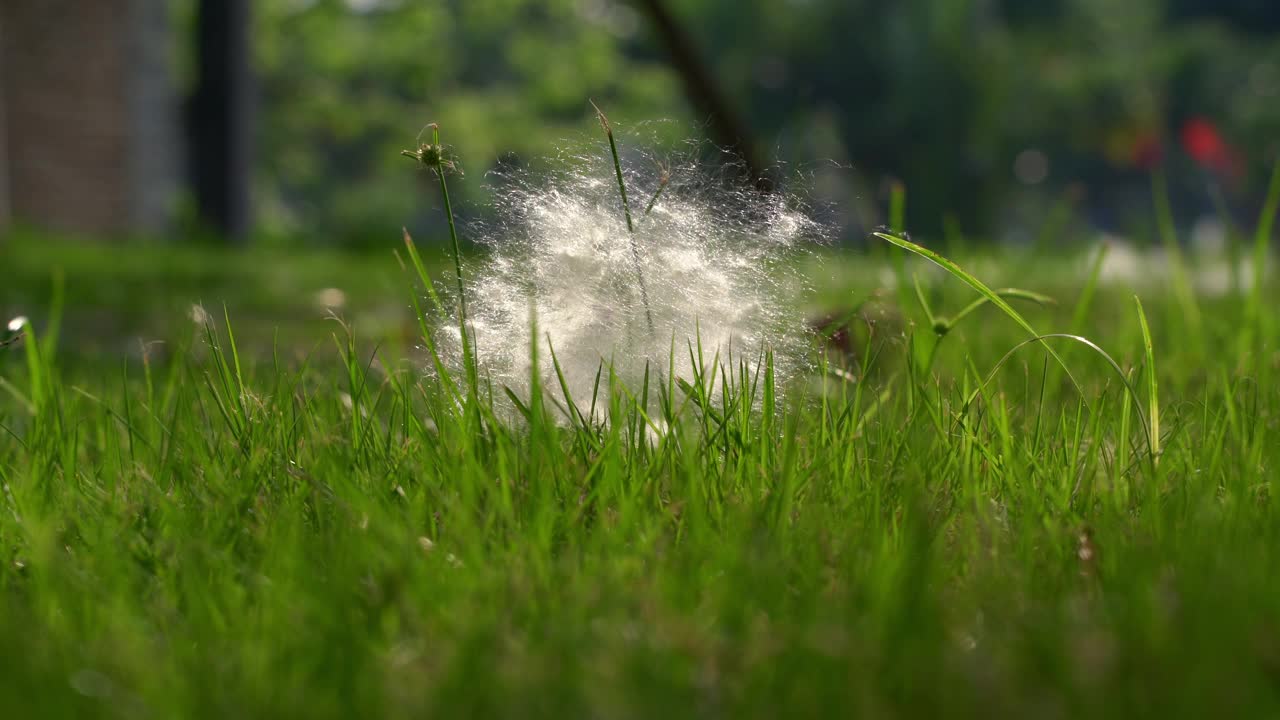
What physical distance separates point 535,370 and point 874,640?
0.61 meters

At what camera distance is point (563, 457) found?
70.7 inches

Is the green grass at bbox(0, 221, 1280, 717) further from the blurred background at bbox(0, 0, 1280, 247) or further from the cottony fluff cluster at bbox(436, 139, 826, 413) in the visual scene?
the blurred background at bbox(0, 0, 1280, 247)

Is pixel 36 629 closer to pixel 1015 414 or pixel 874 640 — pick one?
pixel 874 640

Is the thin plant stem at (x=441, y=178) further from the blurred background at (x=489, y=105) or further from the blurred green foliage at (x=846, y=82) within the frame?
the blurred green foliage at (x=846, y=82)

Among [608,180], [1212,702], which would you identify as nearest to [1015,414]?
[608,180]

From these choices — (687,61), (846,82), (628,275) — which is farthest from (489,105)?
(628,275)

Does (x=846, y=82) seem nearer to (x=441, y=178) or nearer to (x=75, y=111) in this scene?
(x=75, y=111)

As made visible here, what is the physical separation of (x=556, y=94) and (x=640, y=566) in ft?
131

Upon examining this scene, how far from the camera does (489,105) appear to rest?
41.2 metres

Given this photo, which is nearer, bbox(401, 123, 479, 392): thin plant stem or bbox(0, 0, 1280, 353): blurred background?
bbox(401, 123, 479, 392): thin plant stem

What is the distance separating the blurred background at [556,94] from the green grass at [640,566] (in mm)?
12515

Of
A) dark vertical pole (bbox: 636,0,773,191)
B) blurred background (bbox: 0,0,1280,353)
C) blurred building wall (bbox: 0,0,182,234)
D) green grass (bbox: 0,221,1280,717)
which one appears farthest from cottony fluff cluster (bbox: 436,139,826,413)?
blurred building wall (bbox: 0,0,182,234)

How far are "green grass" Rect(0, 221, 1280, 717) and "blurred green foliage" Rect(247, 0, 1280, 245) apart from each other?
3119 cm

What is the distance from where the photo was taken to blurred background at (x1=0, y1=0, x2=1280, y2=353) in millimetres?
12992
